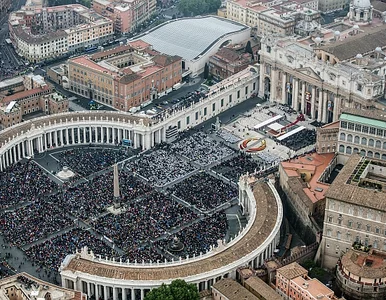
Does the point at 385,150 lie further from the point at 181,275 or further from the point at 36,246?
the point at 36,246

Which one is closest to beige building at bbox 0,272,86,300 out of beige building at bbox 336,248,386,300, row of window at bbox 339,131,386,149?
beige building at bbox 336,248,386,300

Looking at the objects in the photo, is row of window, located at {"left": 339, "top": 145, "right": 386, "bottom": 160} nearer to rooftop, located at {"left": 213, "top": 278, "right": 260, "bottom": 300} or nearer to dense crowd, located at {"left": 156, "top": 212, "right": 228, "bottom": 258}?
dense crowd, located at {"left": 156, "top": 212, "right": 228, "bottom": 258}

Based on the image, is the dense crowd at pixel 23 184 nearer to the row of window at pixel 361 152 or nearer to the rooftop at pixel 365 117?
the row of window at pixel 361 152

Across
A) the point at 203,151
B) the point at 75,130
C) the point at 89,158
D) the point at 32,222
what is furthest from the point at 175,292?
the point at 75,130

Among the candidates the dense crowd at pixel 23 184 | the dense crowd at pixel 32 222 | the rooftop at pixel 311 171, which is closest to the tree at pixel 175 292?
the rooftop at pixel 311 171

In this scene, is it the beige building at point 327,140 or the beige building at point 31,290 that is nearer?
the beige building at point 31,290

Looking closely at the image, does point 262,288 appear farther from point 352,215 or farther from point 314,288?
point 352,215
